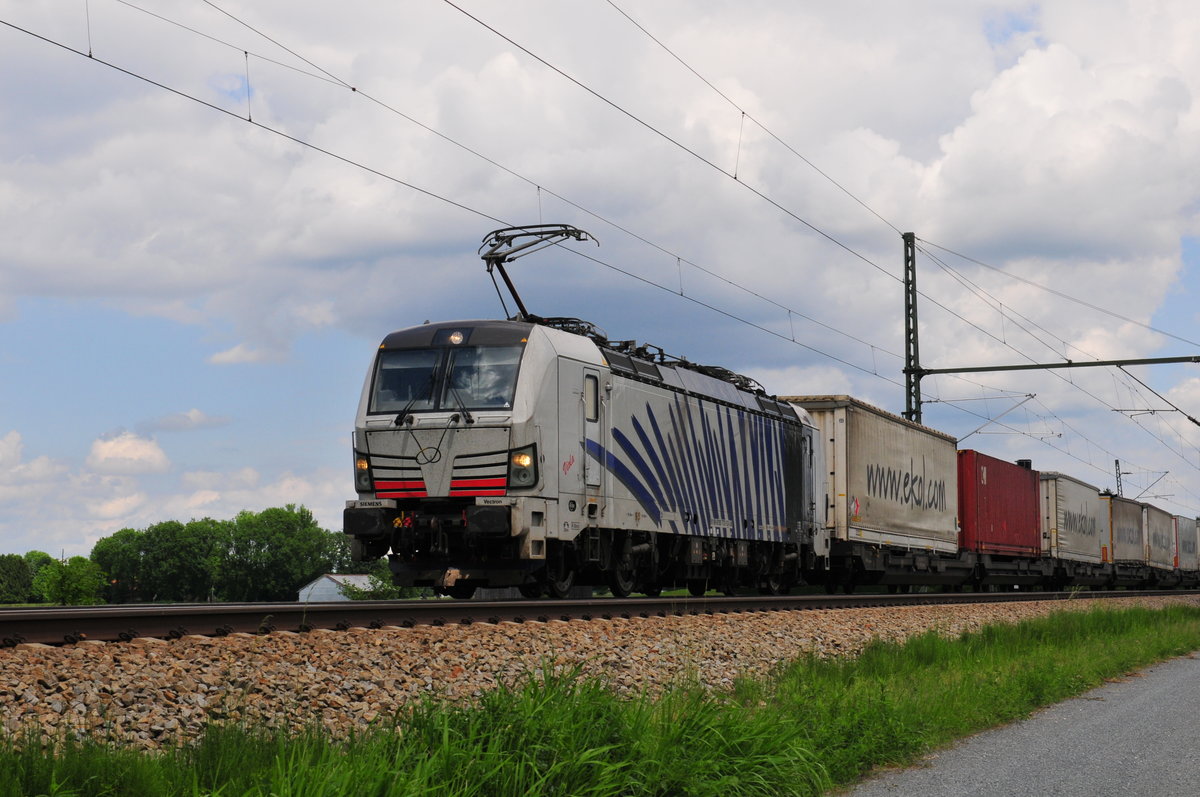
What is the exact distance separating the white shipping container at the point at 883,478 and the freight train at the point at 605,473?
5 centimetres

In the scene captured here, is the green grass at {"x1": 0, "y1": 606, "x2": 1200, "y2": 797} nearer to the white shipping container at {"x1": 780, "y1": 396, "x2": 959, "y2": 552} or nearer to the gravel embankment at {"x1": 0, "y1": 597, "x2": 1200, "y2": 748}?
the gravel embankment at {"x1": 0, "y1": 597, "x2": 1200, "y2": 748}

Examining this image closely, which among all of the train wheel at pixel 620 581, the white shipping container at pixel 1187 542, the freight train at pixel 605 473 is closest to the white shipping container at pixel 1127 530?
the white shipping container at pixel 1187 542

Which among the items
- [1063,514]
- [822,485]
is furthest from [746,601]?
[1063,514]

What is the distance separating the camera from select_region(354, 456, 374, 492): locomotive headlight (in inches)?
619

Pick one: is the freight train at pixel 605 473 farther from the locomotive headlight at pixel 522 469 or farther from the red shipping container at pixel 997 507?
the red shipping container at pixel 997 507

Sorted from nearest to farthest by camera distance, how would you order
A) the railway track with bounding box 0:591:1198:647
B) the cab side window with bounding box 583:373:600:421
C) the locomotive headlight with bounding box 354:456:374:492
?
the railway track with bounding box 0:591:1198:647 → the locomotive headlight with bounding box 354:456:374:492 → the cab side window with bounding box 583:373:600:421

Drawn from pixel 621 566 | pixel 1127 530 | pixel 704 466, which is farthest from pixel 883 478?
pixel 1127 530

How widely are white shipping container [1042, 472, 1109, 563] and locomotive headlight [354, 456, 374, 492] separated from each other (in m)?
29.2

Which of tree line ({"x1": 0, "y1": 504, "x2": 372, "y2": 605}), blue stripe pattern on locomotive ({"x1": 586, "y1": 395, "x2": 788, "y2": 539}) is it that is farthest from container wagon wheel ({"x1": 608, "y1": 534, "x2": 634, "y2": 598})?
tree line ({"x1": 0, "y1": 504, "x2": 372, "y2": 605})

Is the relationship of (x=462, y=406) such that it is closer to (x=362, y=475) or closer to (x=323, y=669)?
(x=362, y=475)

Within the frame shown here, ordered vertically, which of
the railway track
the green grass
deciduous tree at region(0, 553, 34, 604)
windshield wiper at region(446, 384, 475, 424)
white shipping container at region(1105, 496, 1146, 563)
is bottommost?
deciduous tree at region(0, 553, 34, 604)

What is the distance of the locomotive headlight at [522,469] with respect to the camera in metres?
15.1

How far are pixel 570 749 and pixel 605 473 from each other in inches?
425

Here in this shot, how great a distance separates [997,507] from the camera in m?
35.2
